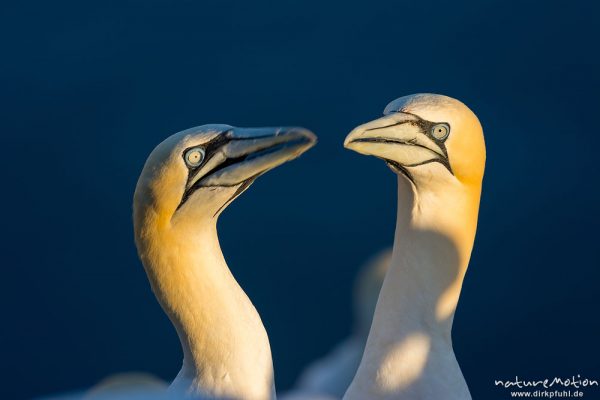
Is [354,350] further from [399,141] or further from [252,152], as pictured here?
[252,152]

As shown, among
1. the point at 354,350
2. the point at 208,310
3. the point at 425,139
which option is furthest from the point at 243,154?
the point at 354,350

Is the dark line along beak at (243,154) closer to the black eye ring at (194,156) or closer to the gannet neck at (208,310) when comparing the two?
the black eye ring at (194,156)

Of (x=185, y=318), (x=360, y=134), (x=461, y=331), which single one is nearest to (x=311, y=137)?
(x=360, y=134)

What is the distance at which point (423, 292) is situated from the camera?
590cm

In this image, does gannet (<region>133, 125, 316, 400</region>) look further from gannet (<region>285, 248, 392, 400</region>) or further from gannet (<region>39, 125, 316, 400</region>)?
gannet (<region>285, 248, 392, 400</region>)

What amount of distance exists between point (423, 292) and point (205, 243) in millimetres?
965

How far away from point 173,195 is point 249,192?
17.1ft

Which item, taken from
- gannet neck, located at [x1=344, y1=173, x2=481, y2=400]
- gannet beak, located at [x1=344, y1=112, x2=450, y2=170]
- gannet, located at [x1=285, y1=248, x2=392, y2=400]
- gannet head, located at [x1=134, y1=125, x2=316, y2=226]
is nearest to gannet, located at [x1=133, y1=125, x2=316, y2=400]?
gannet head, located at [x1=134, y1=125, x2=316, y2=226]

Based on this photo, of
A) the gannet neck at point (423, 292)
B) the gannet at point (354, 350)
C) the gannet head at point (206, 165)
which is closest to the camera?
the gannet head at point (206, 165)

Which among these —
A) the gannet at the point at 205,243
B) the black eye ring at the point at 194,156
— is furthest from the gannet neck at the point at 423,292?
the black eye ring at the point at 194,156

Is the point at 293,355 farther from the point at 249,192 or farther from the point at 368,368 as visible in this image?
the point at 368,368

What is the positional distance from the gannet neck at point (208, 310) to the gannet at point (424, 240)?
2.05ft

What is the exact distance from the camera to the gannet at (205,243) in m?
5.45

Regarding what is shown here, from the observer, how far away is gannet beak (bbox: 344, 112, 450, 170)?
5668 millimetres
